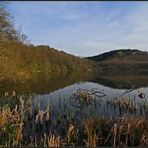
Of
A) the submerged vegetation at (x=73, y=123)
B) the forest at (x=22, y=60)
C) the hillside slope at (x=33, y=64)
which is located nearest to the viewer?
the submerged vegetation at (x=73, y=123)

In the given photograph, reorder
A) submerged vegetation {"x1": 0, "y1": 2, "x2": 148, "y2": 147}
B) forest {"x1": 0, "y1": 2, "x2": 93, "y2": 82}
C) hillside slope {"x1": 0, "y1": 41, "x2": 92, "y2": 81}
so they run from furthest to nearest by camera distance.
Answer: hillside slope {"x1": 0, "y1": 41, "x2": 92, "y2": 81}
forest {"x1": 0, "y1": 2, "x2": 93, "y2": 82}
submerged vegetation {"x1": 0, "y1": 2, "x2": 148, "y2": 147}

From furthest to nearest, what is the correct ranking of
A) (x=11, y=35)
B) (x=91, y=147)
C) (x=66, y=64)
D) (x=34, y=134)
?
(x=66, y=64), (x=11, y=35), (x=34, y=134), (x=91, y=147)

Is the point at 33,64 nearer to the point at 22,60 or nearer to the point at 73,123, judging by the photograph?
the point at 22,60

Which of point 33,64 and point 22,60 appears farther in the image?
point 33,64

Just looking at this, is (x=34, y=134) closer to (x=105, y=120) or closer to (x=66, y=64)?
(x=105, y=120)

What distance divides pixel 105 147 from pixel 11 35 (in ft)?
59.0

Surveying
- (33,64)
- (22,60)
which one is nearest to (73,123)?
(22,60)

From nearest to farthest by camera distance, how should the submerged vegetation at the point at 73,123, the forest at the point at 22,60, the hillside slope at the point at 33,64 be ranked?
the submerged vegetation at the point at 73,123 < the forest at the point at 22,60 < the hillside slope at the point at 33,64

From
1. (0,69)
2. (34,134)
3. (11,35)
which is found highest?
(11,35)

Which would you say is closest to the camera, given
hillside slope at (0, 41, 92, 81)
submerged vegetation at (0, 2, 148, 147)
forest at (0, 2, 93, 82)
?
submerged vegetation at (0, 2, 148, 147)

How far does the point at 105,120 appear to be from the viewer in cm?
1449

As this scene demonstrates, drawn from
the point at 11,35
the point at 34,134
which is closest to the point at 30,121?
the point at 34,134

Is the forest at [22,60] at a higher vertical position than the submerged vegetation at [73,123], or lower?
higher

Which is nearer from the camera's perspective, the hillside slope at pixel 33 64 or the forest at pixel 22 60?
the forest at pixel 22 60
